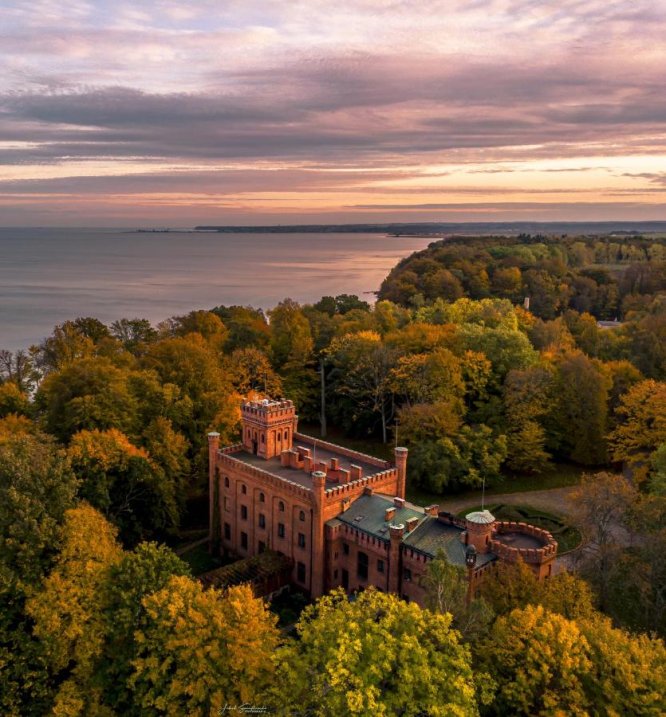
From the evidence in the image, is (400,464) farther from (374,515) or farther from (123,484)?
(123,484)

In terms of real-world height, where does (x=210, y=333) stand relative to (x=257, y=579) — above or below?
above

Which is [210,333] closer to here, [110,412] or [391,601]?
[110,412]

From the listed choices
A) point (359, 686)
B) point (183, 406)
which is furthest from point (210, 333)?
point (359, 686)

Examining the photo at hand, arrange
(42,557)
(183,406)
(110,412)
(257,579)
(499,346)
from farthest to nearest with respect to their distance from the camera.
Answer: (499,346), (183,406), (110,412), (257,579), (42,557)

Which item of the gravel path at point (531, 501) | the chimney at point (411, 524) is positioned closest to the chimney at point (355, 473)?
the chimney at point (411, 524)

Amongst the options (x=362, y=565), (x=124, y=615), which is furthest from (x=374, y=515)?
(x=124, y=615)

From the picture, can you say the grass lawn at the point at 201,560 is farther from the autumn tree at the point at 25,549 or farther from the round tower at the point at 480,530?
the round tower at the point at 480,530

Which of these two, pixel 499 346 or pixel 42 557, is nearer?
pixel 42 557
